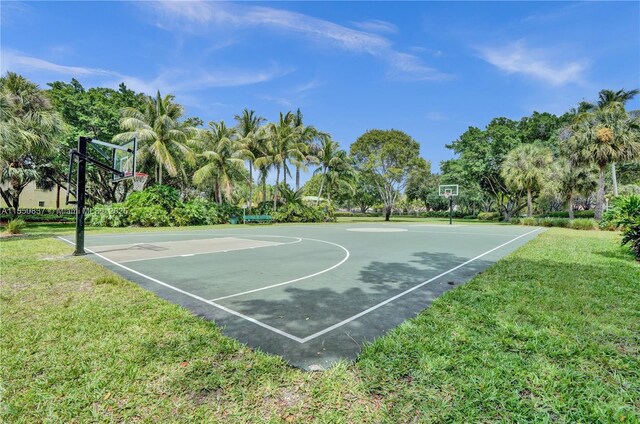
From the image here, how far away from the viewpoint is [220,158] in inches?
965

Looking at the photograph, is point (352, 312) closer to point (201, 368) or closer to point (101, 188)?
point (201, 368)

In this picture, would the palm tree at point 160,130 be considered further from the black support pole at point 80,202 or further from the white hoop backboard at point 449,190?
the white hoop backboard at point 449,190

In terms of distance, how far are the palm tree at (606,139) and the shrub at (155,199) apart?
27.3 metres

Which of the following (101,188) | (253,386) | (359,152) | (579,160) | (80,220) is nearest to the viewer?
(253,386)

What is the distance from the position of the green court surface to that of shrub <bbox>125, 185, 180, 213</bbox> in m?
10.9

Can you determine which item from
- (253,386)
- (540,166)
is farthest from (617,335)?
(540,166)

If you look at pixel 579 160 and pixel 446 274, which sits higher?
pixel 579 160

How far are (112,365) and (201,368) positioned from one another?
2.54 ft

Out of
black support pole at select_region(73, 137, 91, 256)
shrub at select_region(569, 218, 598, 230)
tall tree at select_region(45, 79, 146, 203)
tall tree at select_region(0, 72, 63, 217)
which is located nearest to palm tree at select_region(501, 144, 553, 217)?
shrub at select_region(569, 218, 598, 230)

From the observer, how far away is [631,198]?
326 inches

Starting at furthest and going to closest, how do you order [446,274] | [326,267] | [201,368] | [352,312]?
[326,267]
[446,274]
[352,312]
[201,368]

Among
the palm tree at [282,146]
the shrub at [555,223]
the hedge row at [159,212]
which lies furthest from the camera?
the palm tree at [282,146]

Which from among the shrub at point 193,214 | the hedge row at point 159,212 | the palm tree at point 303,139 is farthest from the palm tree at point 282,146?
the shrub at point 193,214

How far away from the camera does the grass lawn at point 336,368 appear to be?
2.13 meters
